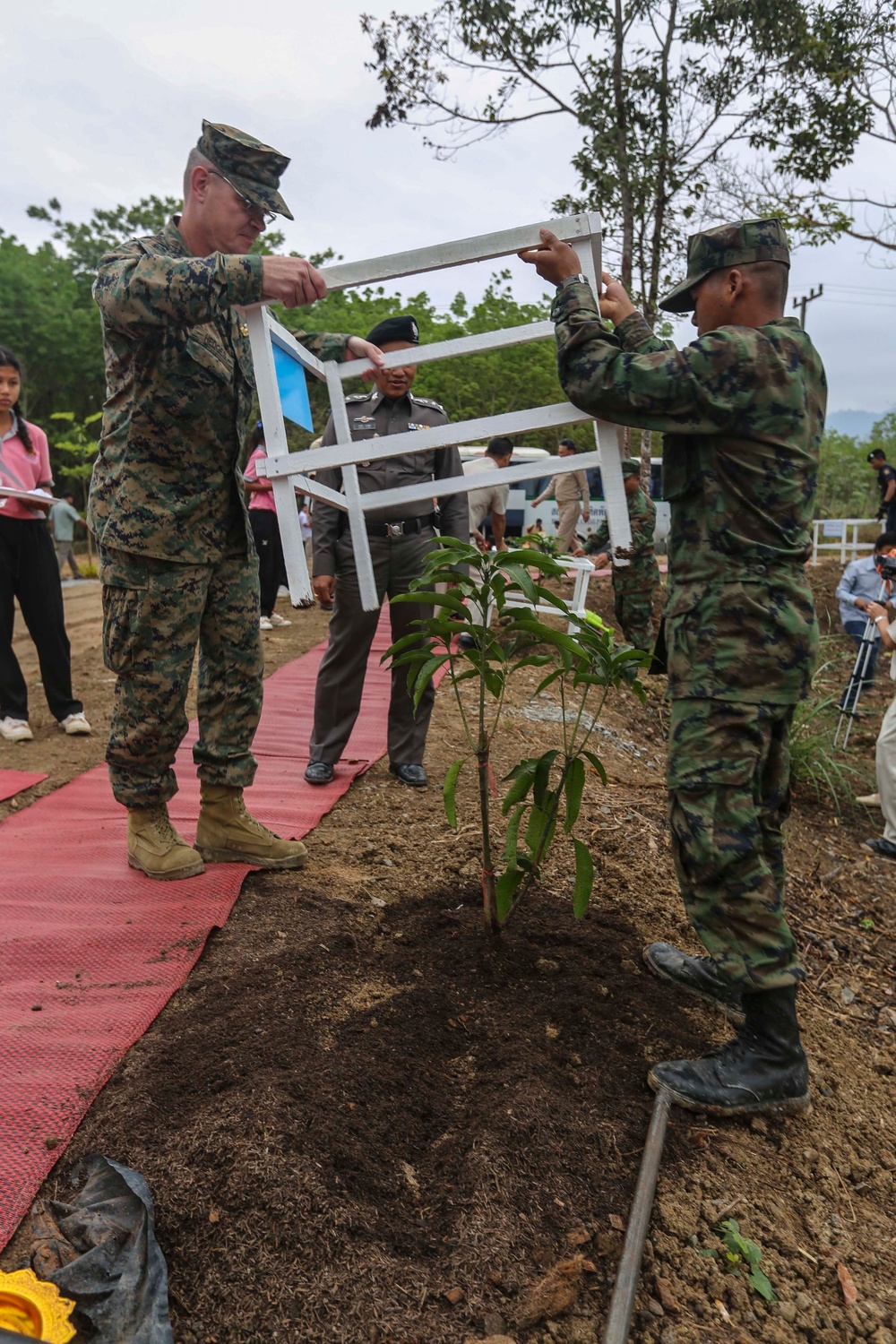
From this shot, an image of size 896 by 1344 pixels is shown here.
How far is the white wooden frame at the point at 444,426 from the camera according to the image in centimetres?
199

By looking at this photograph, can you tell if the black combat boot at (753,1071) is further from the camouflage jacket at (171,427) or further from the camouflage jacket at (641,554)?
the camouflage jacket at (641,554)

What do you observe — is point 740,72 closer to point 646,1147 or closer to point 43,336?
point 646,1147

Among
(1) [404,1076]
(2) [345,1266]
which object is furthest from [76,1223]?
(1) [404,1076]

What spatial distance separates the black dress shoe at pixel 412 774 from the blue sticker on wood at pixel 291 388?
1.80 meters

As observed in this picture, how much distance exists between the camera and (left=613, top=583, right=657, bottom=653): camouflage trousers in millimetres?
4723

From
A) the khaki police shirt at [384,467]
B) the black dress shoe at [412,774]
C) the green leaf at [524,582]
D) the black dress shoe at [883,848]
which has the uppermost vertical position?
the khaki police shirt at [384,467]

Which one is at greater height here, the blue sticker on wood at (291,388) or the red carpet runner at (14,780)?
the blue sticker on wood at (291,388)

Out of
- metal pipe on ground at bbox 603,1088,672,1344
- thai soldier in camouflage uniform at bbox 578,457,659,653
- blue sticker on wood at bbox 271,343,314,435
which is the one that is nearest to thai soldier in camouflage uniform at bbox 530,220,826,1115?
metal pipe on ground at bbox 603,1088,672,1344

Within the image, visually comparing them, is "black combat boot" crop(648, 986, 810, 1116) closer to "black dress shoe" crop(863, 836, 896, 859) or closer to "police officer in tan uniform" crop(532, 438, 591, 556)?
"black dress shoe" crop(863, 836, 896, 859)

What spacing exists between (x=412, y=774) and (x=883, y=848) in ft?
7.15

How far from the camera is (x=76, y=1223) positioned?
1.41 m

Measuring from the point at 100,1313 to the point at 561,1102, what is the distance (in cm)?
81

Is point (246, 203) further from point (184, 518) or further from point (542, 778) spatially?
point (542, 778)

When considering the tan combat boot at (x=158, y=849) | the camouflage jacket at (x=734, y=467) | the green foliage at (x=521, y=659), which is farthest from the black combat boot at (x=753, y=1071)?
the tan combat boot at (x=158, y=849)
